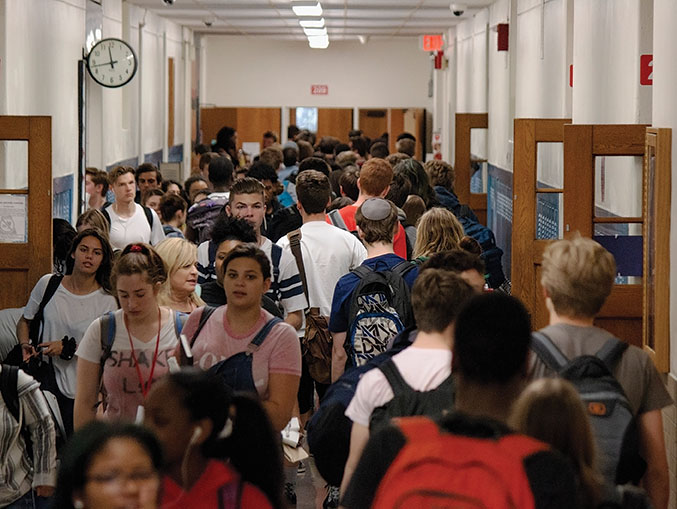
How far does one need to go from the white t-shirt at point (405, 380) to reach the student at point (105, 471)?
1.09 metres

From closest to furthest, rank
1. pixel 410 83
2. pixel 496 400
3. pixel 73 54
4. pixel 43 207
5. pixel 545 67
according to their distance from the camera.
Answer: pixel 496 400
pixel 43 207
pixel 545 67
pixel 73 54
pixel 410 83

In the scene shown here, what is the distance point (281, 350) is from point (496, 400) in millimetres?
1396

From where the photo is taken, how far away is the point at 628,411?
2.85 metres

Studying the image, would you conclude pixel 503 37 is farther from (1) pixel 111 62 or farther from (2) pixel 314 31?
(2) pixel 314 31

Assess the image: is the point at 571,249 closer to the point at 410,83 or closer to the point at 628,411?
the point at 628,411

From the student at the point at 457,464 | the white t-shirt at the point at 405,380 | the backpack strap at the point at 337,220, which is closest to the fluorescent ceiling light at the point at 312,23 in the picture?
the backpack strap at the point at 337,220

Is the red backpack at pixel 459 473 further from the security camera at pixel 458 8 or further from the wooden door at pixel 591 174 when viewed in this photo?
the security camera at pixel 458 8

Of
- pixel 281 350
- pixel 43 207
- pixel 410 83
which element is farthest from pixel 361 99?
pixel 281 350

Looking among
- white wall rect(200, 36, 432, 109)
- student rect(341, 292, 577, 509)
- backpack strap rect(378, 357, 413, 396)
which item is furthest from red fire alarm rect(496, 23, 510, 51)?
white wall rect(200, 36, 432, 109)

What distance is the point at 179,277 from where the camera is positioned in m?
4.81

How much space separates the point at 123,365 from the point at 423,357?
4.03 ft

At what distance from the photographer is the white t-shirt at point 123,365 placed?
3.90 meters

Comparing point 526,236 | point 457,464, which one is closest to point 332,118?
point 526,236

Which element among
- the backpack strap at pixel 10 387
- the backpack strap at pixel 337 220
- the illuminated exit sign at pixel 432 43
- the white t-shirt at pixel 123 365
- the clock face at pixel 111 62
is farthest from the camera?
the illuminated exit sign at pixel 432 43
